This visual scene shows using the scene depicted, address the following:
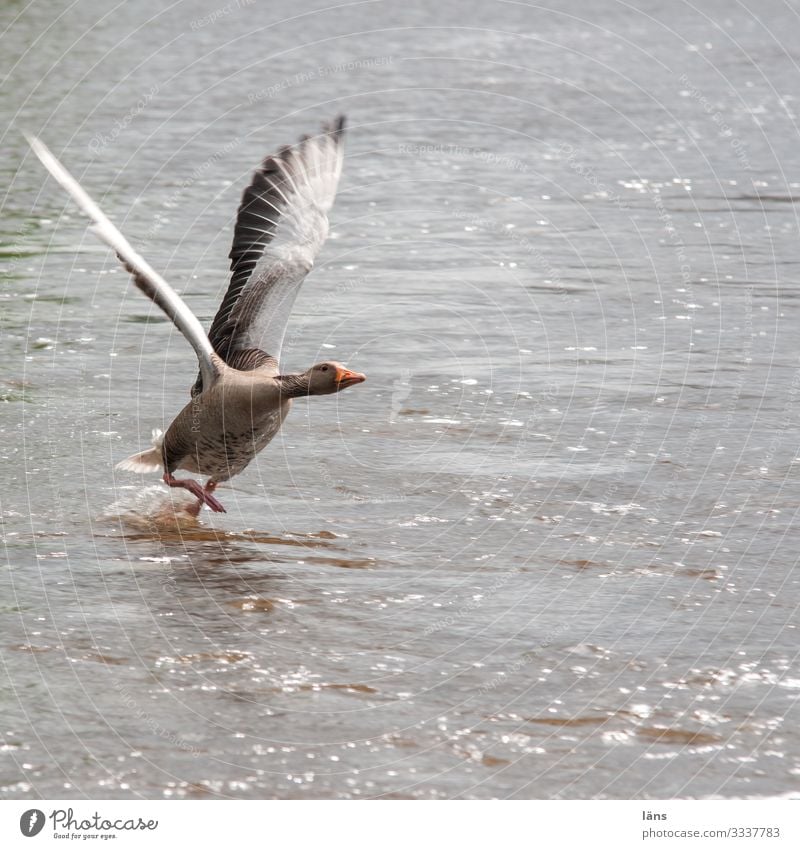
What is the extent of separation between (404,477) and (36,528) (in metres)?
1.66

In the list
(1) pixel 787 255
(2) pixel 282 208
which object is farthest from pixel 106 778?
(1) pixel 787 255

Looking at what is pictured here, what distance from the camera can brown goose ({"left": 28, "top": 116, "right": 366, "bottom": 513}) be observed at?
6348mm

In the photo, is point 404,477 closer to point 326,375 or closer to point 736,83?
point 326,375

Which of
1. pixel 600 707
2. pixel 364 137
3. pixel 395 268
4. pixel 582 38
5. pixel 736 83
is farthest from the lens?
pixel 582 38

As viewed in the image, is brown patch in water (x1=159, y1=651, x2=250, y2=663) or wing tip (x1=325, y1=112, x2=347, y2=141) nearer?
brown patch in water (x1=159, y1=651, x2=250, y2=663)

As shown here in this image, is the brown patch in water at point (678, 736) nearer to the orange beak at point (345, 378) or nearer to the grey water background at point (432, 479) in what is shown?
the grey water background at point (432, 479)

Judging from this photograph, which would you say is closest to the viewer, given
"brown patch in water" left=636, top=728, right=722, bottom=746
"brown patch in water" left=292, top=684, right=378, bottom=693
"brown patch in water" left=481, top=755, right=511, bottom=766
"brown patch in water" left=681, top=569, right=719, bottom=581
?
"brown patch in water" left=481, top=755, right=511, bottom=766

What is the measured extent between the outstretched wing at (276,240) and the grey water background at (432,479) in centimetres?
74

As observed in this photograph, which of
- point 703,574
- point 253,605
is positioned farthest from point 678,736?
point 253,605

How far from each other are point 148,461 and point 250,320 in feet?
2.50

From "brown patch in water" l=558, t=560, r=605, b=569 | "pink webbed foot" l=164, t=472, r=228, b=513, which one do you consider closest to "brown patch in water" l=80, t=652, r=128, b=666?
"pink webbed foot" l=164, t=472, r=228, b=513

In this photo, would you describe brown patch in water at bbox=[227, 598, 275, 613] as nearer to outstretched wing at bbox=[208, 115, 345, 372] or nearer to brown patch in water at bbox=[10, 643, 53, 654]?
brown patch in water at bbox=[10, 643, 53, 654]

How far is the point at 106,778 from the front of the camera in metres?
4.75

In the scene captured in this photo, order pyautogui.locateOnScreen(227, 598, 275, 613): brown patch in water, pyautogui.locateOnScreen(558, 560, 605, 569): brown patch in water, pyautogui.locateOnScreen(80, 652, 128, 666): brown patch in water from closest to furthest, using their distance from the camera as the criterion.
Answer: pyautogui.locateOnScreen(80, 652, 128, 666): brown patch in water < pyautogui.locateOnScreen(227, 598, 275, 613): brown patch in water < pyautogui.locateOnScreen(558, 560, 605, 569): brown patch in water
